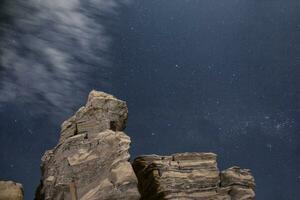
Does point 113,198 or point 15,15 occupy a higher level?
point 15,15

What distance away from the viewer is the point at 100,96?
144 ft

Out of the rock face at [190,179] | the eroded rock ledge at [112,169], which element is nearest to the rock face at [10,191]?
the eroded rock ledge at [112,169]

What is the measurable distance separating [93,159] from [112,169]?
2607mm

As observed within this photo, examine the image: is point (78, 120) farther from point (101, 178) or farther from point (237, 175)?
point (237, 175)

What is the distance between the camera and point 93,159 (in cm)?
3741

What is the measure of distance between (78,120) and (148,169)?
809 centimetres

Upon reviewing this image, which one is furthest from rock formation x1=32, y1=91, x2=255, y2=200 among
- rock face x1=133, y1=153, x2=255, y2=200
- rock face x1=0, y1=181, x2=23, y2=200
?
rock face x1=0, y1=181, x2=23, y2=200

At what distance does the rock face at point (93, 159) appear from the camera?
3431cm

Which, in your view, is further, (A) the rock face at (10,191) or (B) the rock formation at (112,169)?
(A) the rock face at (10,191)

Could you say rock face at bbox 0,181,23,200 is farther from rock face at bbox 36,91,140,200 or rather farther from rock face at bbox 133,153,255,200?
rock face at bbox 133,153,255,200

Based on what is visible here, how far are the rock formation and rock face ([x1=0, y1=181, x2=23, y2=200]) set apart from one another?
194 cm

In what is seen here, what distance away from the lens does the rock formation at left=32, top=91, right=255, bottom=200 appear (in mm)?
36062

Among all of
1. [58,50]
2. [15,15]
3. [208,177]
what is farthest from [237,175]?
[58,50]

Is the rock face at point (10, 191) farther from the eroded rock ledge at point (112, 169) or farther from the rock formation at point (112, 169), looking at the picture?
the rock formation at point (112, 169)
